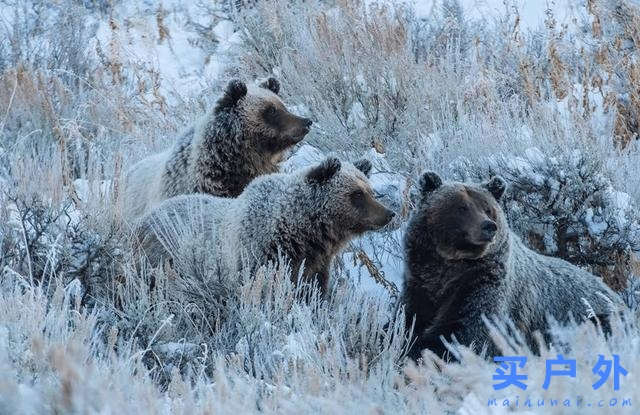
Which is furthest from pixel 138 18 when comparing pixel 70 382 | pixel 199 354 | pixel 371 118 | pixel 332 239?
pixel 70 382

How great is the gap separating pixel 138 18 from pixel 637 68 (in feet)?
24.5

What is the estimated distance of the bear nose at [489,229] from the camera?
521cm

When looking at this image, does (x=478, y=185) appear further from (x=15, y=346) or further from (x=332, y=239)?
(x=15, y=346)

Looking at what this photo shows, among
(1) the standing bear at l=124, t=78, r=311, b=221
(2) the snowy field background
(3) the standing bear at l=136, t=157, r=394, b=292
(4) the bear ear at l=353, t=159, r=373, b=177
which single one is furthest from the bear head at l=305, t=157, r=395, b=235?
(1) the standing bear at l=124, t=78, r=311, b=221

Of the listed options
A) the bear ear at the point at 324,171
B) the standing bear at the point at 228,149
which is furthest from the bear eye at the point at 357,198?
the standing bear at the point at 228,149

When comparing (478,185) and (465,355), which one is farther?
(478,185)

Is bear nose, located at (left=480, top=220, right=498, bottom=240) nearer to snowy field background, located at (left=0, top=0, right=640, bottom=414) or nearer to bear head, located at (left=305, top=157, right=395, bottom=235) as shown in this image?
snowy field background, located at (left=0, top=0, right=640, bottom=414)

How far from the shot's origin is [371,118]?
27.7 ft

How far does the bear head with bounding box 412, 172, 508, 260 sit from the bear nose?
0.02 meters

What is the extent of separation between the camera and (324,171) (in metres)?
6.06

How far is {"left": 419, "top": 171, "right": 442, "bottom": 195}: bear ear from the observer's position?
578 cm

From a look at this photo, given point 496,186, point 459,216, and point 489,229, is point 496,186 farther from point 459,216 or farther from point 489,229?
point 489,229

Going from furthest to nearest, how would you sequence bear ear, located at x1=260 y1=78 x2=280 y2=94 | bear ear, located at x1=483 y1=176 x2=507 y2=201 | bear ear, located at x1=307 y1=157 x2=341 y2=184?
bear ear, located at x1=260 y1=78 x2=280 y2=94
bear ear, located at x1=307 y1=157 x2=341 y2=184
bear ear, located at x1=483 y1=176 x2=507 y2=201

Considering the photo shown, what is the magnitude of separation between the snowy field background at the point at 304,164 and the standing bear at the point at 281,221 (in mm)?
206
